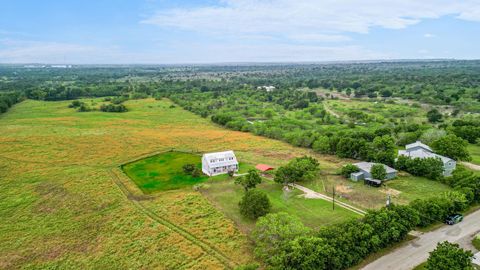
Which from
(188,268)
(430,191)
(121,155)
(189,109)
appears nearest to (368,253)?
(188,268)

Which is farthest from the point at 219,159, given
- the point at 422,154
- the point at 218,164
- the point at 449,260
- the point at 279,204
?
the point at 449,260

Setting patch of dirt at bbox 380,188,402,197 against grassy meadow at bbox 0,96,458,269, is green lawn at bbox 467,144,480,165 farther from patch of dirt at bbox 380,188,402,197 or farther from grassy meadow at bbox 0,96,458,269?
patch of dirt at bbox 380,188,402,197

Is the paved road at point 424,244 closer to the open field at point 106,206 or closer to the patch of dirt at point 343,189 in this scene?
the patch of dirt at point 343,189

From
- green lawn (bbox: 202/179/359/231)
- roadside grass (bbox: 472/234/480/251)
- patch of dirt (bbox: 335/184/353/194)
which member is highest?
roadside grass (bbox: 472/234/480/251)

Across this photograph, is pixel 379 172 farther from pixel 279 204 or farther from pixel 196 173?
pixel 196 173

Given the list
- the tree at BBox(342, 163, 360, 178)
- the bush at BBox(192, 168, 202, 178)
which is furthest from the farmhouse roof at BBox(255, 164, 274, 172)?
the tree at BBox(342, 163, 360, 178)

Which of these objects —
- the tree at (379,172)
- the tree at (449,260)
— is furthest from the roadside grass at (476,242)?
the tree at (379,172)
